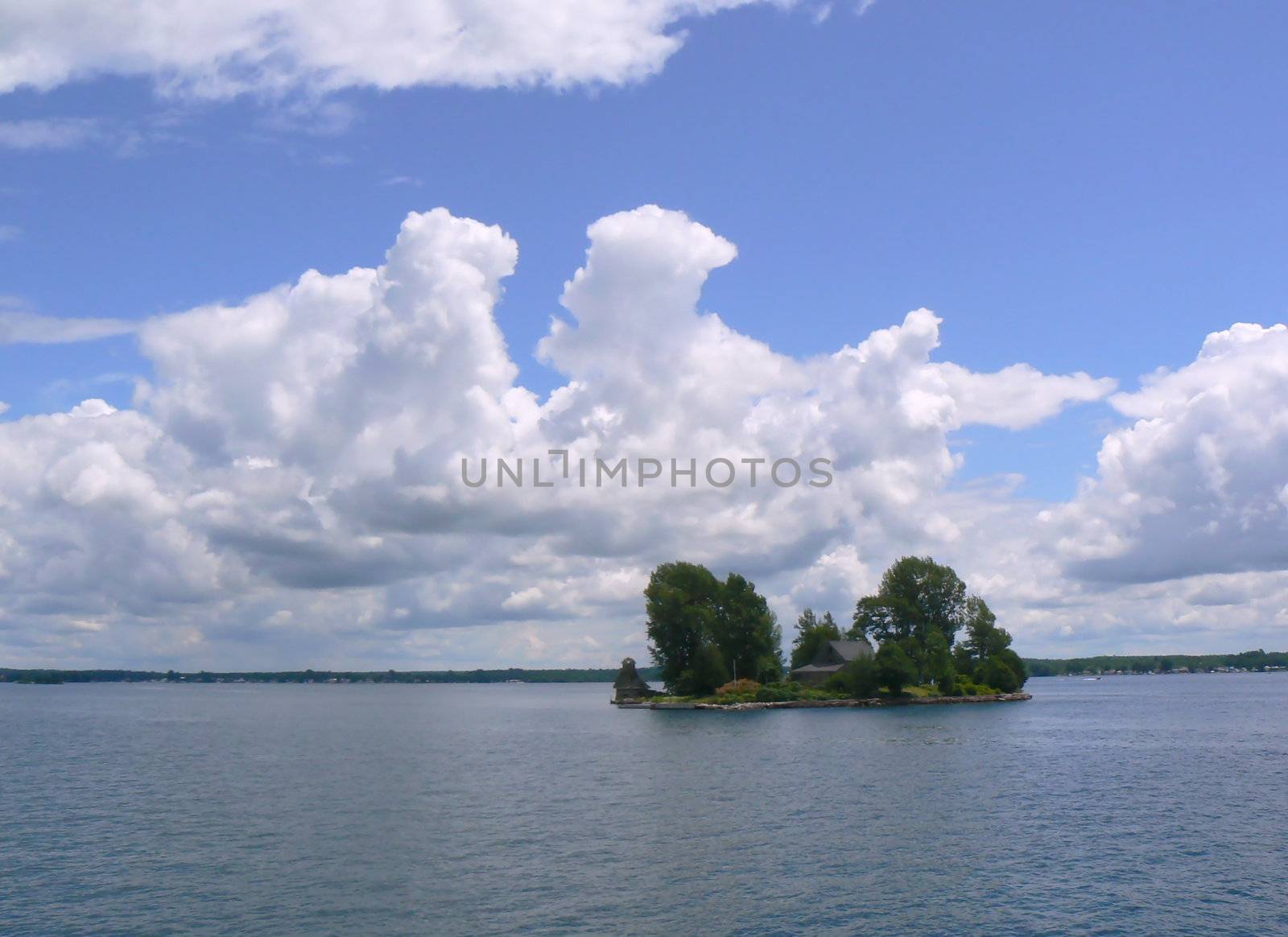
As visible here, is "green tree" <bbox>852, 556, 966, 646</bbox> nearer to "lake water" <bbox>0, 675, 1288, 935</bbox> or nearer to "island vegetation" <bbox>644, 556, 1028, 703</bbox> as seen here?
"island vegetation" <bbox>644, 556, 1028, 703</bbox>

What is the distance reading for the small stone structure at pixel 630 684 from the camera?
159m

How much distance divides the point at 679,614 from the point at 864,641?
34508mm

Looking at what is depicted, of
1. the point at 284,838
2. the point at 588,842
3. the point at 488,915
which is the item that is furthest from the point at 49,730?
the point at 488,915

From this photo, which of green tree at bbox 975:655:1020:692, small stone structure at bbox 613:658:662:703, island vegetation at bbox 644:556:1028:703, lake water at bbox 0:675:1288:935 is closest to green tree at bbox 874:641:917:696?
island vegetation at bbox 644:556:1028:703

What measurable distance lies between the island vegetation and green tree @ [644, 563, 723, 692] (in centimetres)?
11

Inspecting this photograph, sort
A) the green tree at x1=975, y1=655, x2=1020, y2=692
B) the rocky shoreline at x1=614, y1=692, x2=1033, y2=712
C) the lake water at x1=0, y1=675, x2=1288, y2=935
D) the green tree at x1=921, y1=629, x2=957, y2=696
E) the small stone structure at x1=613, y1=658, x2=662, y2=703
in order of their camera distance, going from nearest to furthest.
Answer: the lake water at x1=0, y1=675, x2=1288, y2=935
the rocky shoreline at x1=614, y1=692, x2=1033, y2=712
the green tree at x1=921, y1=629, x2=957, y2=696
the green tree at x1=975, y1=655, x2=1020, y2=692
the small stone structure at x1=613, y1=658, x2=662, y2=703

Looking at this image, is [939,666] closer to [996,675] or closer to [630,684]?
[996,675]

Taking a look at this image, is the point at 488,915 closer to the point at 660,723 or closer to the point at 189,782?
the point at 189,782

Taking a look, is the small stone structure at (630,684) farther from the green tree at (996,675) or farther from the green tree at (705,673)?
the green tree at (996,675)

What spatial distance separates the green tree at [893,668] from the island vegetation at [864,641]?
15cm

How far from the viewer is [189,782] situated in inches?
2291

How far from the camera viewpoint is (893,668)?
5207 inches

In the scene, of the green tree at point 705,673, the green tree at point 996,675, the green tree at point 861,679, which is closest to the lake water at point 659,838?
the green tree at point 861,679

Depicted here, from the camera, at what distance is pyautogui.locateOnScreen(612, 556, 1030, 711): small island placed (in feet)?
441
